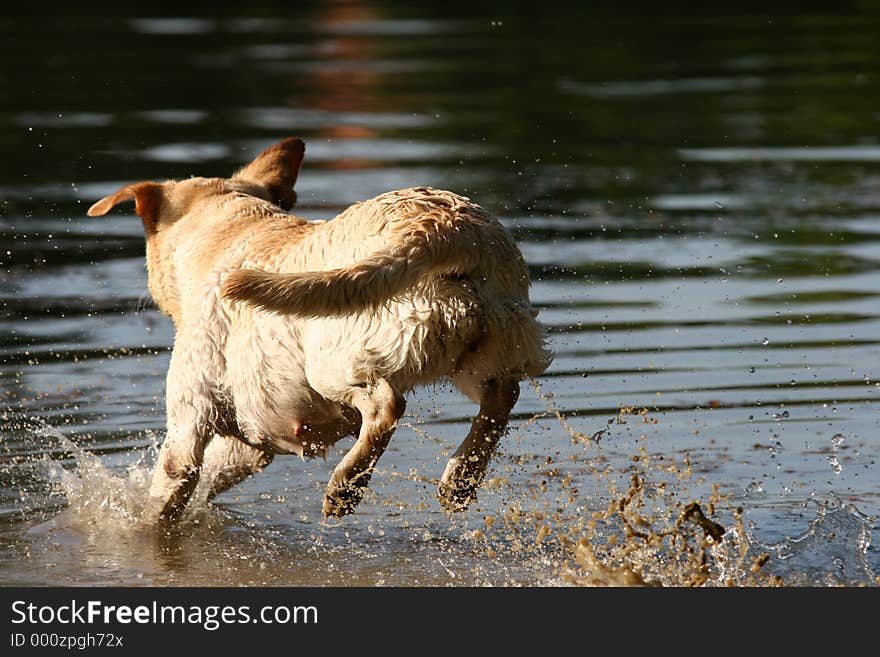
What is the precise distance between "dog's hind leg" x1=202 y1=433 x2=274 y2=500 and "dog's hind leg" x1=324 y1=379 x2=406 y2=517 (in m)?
1.08

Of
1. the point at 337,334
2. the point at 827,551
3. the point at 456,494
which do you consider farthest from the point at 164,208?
the point at 827,551

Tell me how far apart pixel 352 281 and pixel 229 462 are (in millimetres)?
1916

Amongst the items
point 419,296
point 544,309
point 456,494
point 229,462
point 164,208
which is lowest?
point 544,309

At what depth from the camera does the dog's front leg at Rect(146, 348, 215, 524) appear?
21.8 feet

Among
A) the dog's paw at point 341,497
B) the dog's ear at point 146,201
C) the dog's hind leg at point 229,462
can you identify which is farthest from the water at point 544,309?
the dog's ear at point 146,201

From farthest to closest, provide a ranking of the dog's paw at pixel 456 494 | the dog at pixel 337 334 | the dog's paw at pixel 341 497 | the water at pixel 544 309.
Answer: the water at pixel 544 309 → the dog's paw at pixel 456 494 → the dog's paw at pixel 341 497 → the dog at pixel 337 334

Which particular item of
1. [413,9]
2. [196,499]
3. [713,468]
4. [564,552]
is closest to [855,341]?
[713,468]

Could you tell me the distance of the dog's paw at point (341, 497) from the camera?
6012 millimetres

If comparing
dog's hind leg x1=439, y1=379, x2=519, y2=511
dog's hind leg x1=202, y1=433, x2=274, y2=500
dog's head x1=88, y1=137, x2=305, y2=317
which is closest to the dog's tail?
dog's hind leg x1=439, y1=379, x2=519, y2=511

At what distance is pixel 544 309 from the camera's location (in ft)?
33.2

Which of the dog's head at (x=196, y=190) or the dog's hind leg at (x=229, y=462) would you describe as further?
the dog's head at (x=196, y=190)

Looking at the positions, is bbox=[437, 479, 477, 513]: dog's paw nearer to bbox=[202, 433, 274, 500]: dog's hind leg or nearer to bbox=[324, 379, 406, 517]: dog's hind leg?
bbox=[324, 379, 406, 517]: dog's hind leg

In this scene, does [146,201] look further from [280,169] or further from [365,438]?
[365,438]

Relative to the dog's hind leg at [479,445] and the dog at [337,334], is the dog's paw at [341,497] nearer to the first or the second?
the dog at [337,334]
